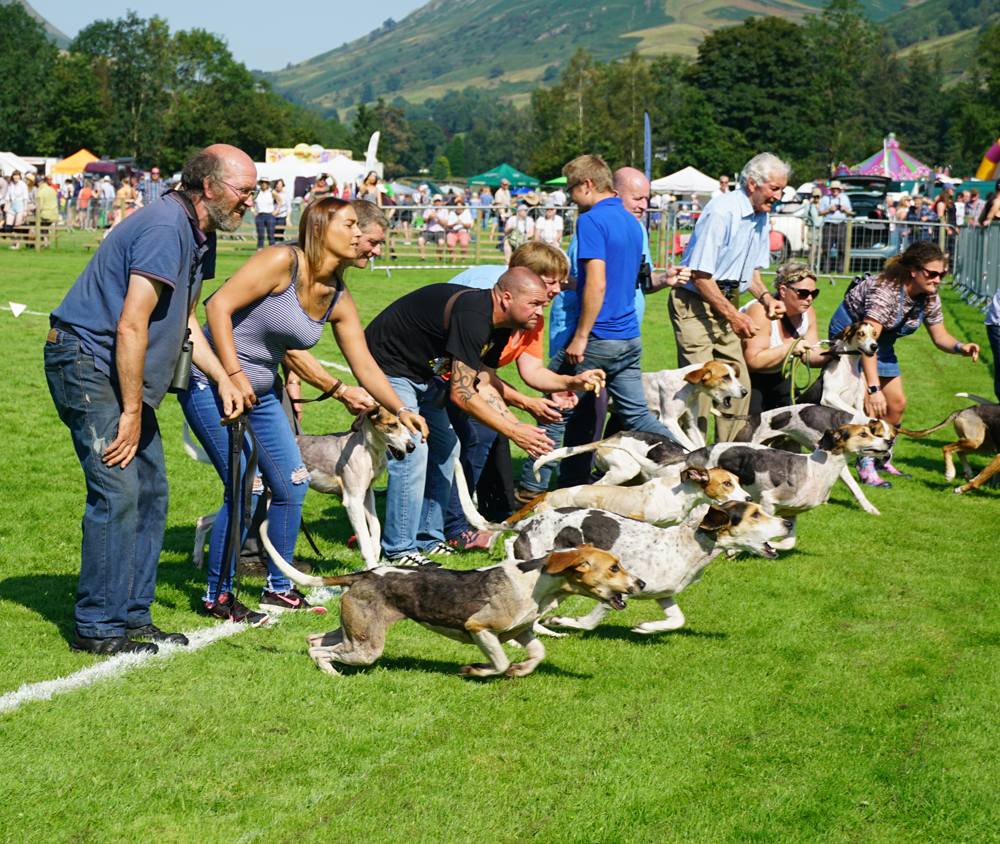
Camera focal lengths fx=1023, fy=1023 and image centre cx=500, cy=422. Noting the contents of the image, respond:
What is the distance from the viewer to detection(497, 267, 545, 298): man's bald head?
5.43 m

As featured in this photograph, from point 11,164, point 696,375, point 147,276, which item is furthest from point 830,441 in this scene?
point 11,164

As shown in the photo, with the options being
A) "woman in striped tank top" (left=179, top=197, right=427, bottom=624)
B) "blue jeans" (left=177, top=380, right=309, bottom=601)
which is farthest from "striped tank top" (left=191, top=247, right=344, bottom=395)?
"blue jeans" (left=177, top=380, right=309, bottom=601)

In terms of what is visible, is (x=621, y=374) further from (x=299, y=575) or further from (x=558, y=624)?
(x=299, y=575)

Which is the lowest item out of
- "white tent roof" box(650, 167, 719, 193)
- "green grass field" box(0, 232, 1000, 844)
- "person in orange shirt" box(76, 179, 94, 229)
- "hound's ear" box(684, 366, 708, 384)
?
"green grass field" box(0, 232, 1000, 844)

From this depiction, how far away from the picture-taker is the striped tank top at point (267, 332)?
5246 mm

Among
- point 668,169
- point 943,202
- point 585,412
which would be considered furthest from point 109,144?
point 585,412

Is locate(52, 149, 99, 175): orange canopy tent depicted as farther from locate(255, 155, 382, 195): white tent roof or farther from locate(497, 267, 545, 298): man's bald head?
locate(497, 267, 545, 298): man's bald head

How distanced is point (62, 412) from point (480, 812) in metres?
2.59

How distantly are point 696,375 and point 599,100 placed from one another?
3387 inches

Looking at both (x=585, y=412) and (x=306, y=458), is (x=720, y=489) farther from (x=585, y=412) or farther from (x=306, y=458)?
(x=306, y=458)

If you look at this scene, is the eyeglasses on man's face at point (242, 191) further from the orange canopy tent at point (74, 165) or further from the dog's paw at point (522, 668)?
the orange canopy tent at point (74, 165)

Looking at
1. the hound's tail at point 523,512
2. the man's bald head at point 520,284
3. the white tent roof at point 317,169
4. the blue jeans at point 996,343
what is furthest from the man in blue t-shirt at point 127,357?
the white tent roof at point 317,169

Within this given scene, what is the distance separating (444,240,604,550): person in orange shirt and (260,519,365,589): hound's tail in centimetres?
140

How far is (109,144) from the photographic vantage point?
95375 millimetres
